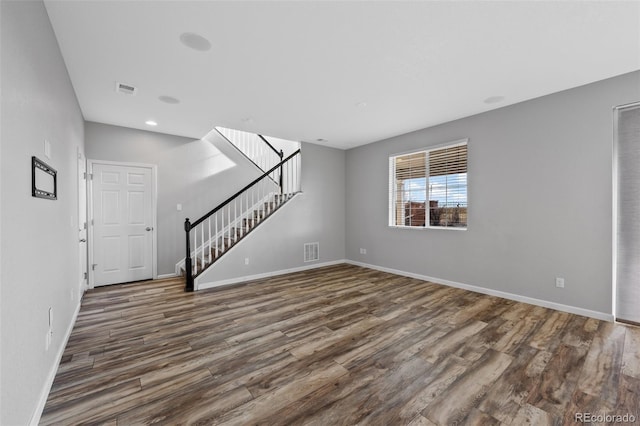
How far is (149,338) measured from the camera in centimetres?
275

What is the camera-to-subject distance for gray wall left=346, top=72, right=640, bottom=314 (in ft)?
10.3

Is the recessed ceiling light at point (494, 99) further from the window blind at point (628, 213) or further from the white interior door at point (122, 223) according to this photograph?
the white interior door at point (122, 223)

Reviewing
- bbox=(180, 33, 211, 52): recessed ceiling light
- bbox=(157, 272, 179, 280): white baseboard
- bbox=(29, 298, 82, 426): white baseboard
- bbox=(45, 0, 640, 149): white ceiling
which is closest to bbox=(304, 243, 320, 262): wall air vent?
bbox=(157, 272, 179, 280): white baseboard

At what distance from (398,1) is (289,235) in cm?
438

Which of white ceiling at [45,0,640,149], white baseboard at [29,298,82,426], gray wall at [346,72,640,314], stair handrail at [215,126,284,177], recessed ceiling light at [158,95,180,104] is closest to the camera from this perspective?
white baseboard at [29,298,82,426]

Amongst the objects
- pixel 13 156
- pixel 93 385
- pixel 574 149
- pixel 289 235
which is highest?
pixel 574 149

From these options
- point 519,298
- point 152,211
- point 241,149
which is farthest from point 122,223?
point 519,298

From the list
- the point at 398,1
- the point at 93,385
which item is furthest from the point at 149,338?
the point at 398,1

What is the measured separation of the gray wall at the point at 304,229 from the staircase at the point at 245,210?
0.58 feet

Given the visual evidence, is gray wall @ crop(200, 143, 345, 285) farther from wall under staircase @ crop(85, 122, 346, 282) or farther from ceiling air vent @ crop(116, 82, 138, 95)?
ceiling air vent @ crop(116, 82, 138, 95)

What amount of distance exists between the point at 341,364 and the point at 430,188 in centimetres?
357

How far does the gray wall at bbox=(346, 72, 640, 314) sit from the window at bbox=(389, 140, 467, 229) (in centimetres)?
18

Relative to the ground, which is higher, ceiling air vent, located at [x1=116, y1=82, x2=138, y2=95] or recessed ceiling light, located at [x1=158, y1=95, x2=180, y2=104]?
recessed ceiling light, located at [x1=158, y1=95, x2=180, y2=104]

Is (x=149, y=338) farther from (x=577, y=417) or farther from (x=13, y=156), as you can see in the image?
(x=577, y=417)
